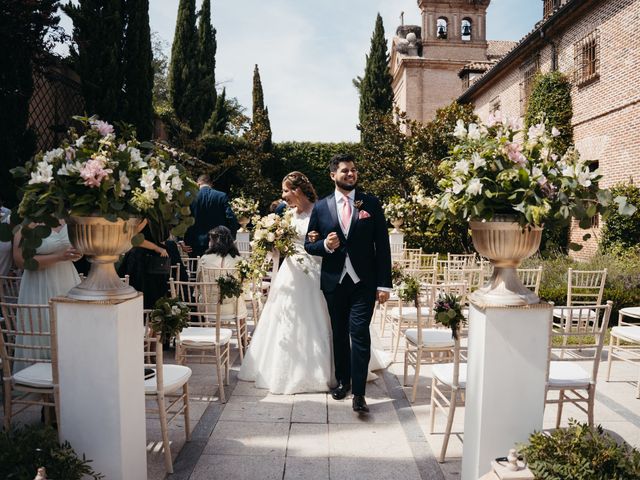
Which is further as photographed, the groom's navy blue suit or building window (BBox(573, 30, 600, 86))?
building window (BBox(573, 30, 600, 86))

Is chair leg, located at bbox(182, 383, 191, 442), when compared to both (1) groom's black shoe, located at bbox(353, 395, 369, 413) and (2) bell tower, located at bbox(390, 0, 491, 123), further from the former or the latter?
(2) bell tower, located at bbox(390, 0, 491, 123)

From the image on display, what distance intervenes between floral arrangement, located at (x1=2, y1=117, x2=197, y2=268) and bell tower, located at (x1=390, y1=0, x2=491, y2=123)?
1169 inches

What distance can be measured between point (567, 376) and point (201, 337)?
9.88ft

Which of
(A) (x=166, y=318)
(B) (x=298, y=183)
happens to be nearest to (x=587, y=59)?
(B) (x=298, y=183)

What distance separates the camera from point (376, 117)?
64.1 feet

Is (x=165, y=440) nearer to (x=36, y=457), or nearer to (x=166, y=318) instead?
(x=166, y=318)

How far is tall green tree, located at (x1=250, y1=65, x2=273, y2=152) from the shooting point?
21.2 metres

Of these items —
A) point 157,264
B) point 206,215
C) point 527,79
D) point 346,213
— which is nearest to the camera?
point 346,213

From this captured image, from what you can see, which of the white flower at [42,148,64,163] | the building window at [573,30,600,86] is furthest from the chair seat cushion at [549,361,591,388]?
the building window at [573,30,600,86]

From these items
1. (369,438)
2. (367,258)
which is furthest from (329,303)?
(369,438)

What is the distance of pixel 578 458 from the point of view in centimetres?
256

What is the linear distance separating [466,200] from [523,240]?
357 millimetres

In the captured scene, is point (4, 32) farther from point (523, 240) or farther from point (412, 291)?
point (523, 240)

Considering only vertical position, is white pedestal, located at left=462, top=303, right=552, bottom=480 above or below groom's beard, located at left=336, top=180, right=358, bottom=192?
below
